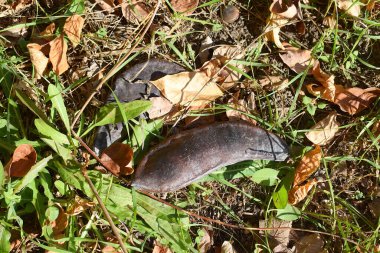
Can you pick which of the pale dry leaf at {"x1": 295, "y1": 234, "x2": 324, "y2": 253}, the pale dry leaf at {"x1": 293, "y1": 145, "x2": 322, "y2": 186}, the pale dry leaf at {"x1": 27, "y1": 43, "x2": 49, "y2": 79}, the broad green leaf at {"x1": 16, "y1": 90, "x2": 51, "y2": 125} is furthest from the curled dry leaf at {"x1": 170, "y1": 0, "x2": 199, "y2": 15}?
the pale dry leaf at {"x1": 295, "y1": 234, "x2": 324, "y2": 253}

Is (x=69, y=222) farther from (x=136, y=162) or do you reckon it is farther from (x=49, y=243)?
(x=136, y=162)

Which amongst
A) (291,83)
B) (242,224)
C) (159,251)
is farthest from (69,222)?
(291,83)

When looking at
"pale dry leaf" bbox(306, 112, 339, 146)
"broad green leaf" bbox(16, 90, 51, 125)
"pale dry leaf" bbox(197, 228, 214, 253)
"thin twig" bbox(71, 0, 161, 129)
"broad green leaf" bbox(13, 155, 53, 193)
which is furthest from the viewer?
"pale dry leaf" bbox(306, 112, 339, 146)

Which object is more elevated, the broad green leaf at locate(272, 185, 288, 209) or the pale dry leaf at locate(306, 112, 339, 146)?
the pale dry leaf at locate(306, 112, 339, 146)

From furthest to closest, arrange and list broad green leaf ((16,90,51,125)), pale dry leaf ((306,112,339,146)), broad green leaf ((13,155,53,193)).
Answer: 1. pale dry leaf ((306,112,339,146))
2. broad green leaf ((16,90,51,125))
3. broad green leaf ((13,155,53,193))

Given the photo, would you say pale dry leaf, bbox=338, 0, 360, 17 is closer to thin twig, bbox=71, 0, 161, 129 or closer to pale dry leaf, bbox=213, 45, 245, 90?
pale dry leaf, bbox=213, 45, 245, 90

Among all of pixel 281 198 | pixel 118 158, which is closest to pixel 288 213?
pixel 281 198

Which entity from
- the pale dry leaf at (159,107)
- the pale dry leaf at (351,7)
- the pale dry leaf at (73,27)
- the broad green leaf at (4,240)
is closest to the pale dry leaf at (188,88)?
the pale dry leaf at (159,107)
